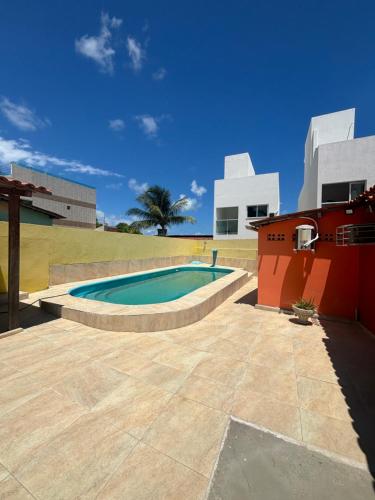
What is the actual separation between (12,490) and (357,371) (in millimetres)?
4534

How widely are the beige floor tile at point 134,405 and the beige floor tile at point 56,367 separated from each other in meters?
0.96

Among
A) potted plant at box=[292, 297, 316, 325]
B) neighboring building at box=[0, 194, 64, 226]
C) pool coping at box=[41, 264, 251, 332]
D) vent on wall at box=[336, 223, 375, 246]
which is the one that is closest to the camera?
vent on wall at box=[336, 223, 375, 246]

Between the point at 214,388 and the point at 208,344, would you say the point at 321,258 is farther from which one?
the point at 214,388

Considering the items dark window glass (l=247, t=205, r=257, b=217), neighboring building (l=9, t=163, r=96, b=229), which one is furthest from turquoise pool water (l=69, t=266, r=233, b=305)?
neighboring building (l=9, t=163, r=96, b=229)

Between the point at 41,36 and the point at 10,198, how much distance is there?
793cm

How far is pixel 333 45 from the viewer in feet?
28.8

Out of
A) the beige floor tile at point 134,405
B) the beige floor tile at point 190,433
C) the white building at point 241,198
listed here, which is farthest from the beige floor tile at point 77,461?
the white building at point 241,198

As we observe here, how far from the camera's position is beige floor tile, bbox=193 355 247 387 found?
3.27 meters

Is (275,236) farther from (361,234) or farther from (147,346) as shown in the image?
(147,346)

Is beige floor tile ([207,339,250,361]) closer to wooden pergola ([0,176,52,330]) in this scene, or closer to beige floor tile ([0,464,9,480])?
beige floor tile ([0,464,9,480])

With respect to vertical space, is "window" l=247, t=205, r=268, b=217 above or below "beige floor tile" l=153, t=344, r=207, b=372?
above

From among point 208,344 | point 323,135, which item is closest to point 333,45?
point 323,135

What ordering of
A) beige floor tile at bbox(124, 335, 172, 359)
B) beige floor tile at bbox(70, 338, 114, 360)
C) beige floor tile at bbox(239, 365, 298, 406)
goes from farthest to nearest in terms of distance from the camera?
beige floor tile at bbox(124, 335, 172, 359)
beige floor tile at bbox(70, 338, 114, 360)
beige floor tile at bbox(239, 365, 298, 406)

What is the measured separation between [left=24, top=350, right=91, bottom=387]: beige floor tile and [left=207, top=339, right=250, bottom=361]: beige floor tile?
2.30m
